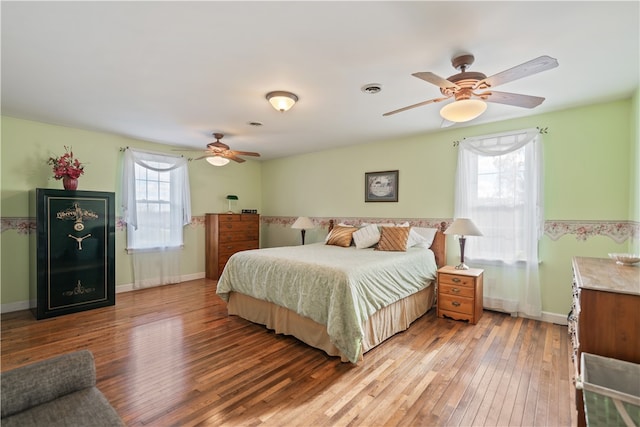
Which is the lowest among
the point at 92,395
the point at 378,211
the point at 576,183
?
the point at 92,395

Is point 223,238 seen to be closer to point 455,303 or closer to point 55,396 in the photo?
point 455,303

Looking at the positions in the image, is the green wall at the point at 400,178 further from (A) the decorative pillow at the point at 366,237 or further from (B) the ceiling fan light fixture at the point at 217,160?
(B) the ceiling fan light fixture at the point at 217,160

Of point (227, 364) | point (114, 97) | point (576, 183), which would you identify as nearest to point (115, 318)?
point (227, 364)

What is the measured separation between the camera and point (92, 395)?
124 cm

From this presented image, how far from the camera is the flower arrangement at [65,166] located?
12.0 feet

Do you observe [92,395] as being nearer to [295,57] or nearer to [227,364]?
[227,364]

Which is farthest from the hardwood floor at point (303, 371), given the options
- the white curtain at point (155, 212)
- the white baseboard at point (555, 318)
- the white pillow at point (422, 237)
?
the white curtain at point (155, 212)

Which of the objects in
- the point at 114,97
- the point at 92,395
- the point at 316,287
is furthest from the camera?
the point at 114,97

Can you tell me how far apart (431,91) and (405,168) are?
1749 millimetres

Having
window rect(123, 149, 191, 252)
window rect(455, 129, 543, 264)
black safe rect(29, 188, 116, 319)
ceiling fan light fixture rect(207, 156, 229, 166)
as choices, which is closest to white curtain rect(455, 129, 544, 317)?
window rect(455, 129, 543, 264)

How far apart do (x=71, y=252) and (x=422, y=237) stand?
4543 mm

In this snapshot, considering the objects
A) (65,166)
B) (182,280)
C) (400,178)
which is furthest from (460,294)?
(65,166)

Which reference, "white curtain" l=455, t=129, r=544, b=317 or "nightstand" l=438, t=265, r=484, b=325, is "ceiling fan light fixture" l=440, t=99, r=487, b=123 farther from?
"nightstand" l=438, t=265, r=484, b=325

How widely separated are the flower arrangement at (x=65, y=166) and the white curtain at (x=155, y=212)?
2.39ft
